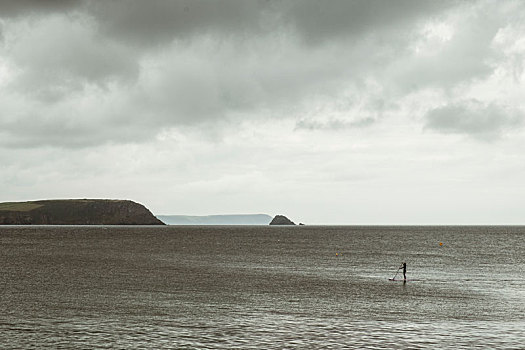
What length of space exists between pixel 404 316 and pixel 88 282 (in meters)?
32.1

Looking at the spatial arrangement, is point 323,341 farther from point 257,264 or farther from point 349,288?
point 257,264

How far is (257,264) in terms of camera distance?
268ft

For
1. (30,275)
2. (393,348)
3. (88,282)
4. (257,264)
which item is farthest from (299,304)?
(257,264)

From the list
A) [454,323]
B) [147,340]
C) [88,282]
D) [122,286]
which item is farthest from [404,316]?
[88,282]

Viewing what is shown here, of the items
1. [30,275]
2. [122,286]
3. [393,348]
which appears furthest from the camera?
[30,275]

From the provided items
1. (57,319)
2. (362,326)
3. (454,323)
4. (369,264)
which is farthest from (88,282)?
(369,264)

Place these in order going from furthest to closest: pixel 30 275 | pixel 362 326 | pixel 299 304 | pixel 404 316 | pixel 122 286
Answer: pixel 30 275
pixel 122 286
pixel 299 304
pixel 404 316
pixel 362 326

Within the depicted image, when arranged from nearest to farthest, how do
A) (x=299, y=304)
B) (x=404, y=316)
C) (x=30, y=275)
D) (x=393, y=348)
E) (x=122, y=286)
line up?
(x=393, y=348) → (x=404, y=316) → (x=299, y=304) → (x=122, y=286) → (x=30, y=275)

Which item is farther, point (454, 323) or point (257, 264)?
point (257, 264)

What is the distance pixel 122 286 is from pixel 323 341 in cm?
2812

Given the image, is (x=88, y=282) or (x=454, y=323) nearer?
(x=454, y=323)

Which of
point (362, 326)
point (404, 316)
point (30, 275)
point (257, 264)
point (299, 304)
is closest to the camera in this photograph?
point (362, 326)

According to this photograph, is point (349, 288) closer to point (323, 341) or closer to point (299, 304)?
point (299, 304)

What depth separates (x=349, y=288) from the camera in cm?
5278
